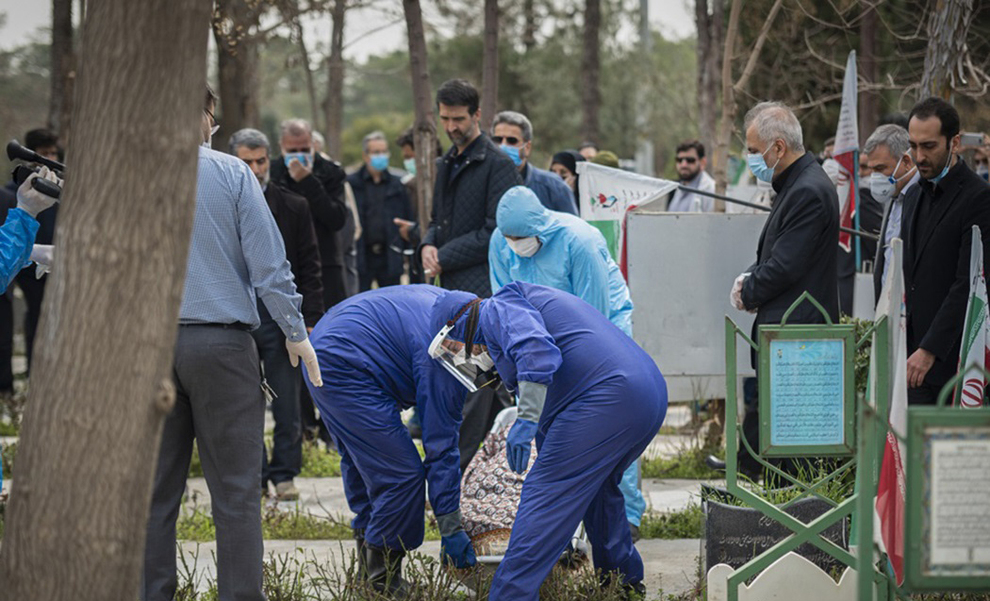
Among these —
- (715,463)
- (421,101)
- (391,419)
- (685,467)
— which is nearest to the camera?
(391,419)

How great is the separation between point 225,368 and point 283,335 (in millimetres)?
2692

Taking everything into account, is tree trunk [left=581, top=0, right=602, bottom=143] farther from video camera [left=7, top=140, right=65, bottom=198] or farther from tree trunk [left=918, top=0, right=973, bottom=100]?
video camera [left=7, top=140, right=65, bottom=198]

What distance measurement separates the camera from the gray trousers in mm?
4293

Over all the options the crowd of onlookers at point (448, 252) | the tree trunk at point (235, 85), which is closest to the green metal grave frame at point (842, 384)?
the crowd of onlookers at point (448, 252)

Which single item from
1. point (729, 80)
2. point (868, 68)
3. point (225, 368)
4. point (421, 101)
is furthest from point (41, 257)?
point (868, 68)

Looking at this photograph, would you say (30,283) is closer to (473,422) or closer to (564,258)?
(473,422)

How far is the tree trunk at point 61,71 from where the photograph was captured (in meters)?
13.1

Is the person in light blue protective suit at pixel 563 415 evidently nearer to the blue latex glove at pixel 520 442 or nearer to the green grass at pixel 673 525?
the blue latex glove at pixel 520 442

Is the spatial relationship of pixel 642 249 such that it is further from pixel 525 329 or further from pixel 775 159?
pixel 525 329

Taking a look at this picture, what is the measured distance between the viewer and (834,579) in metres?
4.70

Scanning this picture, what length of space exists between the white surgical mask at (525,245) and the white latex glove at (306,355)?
1.41 meters

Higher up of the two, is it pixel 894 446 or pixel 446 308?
pixel 446 308

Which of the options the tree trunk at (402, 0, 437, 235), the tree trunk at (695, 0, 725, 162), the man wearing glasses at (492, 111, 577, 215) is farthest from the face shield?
the tree trunk at (695, 0, 725, 162)

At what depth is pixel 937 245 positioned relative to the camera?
5.17m
